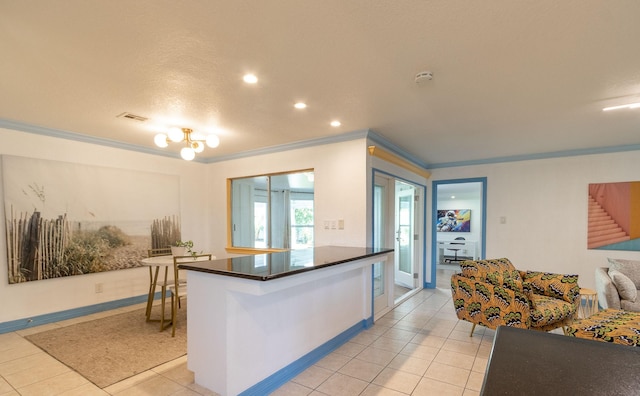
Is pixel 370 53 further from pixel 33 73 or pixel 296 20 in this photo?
pixel 33 73

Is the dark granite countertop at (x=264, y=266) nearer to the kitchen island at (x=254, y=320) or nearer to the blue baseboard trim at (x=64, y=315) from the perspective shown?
the kitchen island at (x=254, y=320)

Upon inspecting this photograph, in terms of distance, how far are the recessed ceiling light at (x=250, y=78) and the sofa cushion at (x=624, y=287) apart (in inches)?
172

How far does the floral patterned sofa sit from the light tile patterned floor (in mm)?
381

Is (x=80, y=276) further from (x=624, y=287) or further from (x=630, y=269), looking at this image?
(x=630, y=269)

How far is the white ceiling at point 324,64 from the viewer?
1.54 metres

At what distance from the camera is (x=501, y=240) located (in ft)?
16.6

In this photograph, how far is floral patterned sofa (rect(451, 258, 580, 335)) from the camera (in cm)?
287

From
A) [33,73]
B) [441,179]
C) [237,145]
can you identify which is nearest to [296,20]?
[33,73]

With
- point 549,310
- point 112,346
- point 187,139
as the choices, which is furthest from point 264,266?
point 549,310

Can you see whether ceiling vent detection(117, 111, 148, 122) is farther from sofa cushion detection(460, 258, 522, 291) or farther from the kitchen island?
sofa cushion detection(460, 258, 522, 291)

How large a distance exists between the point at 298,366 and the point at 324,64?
2416 mm

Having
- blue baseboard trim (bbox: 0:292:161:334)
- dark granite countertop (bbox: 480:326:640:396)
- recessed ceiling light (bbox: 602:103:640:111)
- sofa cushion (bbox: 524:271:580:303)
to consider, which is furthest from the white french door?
dark granite countertop (bbox: 480:326:640:396)

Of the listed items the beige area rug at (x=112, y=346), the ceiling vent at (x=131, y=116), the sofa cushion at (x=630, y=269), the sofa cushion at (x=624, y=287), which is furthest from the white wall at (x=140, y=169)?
the sofa cushion at (x=630, y=269)

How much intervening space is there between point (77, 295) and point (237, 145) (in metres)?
2.86
